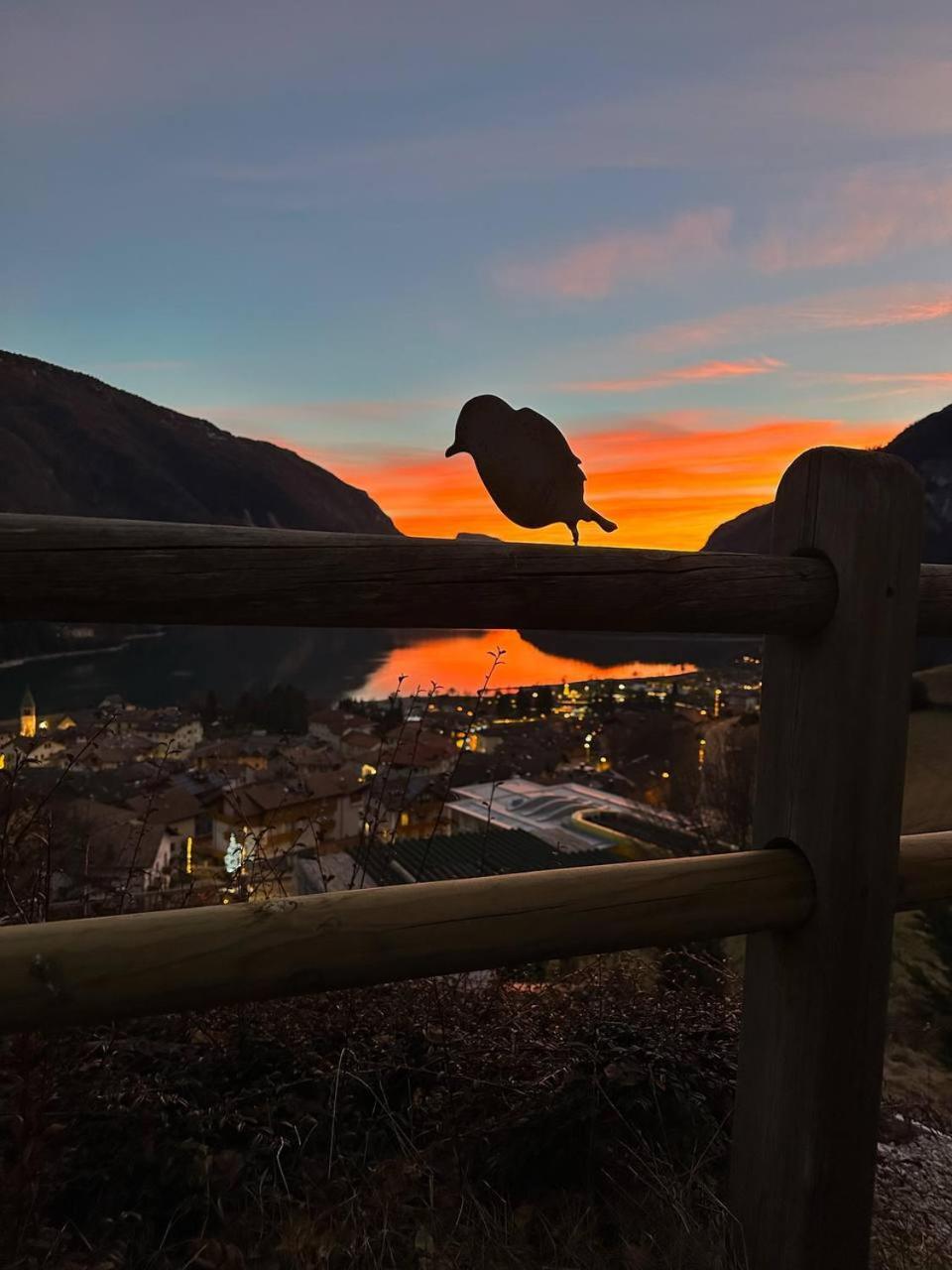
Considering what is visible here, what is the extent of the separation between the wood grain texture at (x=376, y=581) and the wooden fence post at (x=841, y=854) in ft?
0.27

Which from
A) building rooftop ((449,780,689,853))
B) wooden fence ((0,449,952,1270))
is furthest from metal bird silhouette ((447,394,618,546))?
building rooftop ((449,780,689,853))

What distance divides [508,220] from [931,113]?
351 inches

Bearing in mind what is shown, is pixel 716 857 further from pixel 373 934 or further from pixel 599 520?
pixel 599 520

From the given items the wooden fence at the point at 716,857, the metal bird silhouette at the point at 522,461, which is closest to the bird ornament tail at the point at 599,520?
the metal bird silhouette at the point at 522,461

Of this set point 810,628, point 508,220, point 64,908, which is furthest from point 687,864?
point 508,220

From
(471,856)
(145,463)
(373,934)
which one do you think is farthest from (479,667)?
(145,463)

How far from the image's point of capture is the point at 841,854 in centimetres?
117

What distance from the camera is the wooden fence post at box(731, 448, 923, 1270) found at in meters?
1.17

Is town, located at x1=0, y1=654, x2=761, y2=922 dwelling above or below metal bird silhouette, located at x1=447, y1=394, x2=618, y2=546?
below

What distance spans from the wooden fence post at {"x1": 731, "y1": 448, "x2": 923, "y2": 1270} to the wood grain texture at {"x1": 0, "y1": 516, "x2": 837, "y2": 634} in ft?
0.27

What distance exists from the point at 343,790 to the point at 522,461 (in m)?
2.74

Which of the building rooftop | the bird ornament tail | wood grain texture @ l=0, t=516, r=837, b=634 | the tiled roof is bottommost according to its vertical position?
the building rooftop

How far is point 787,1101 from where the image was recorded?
1.20m

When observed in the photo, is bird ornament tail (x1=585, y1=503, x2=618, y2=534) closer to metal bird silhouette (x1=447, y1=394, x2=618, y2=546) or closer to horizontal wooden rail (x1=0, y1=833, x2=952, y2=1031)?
metal bird silhouette (x1=447, y1=394, x2=618, y2=546)
